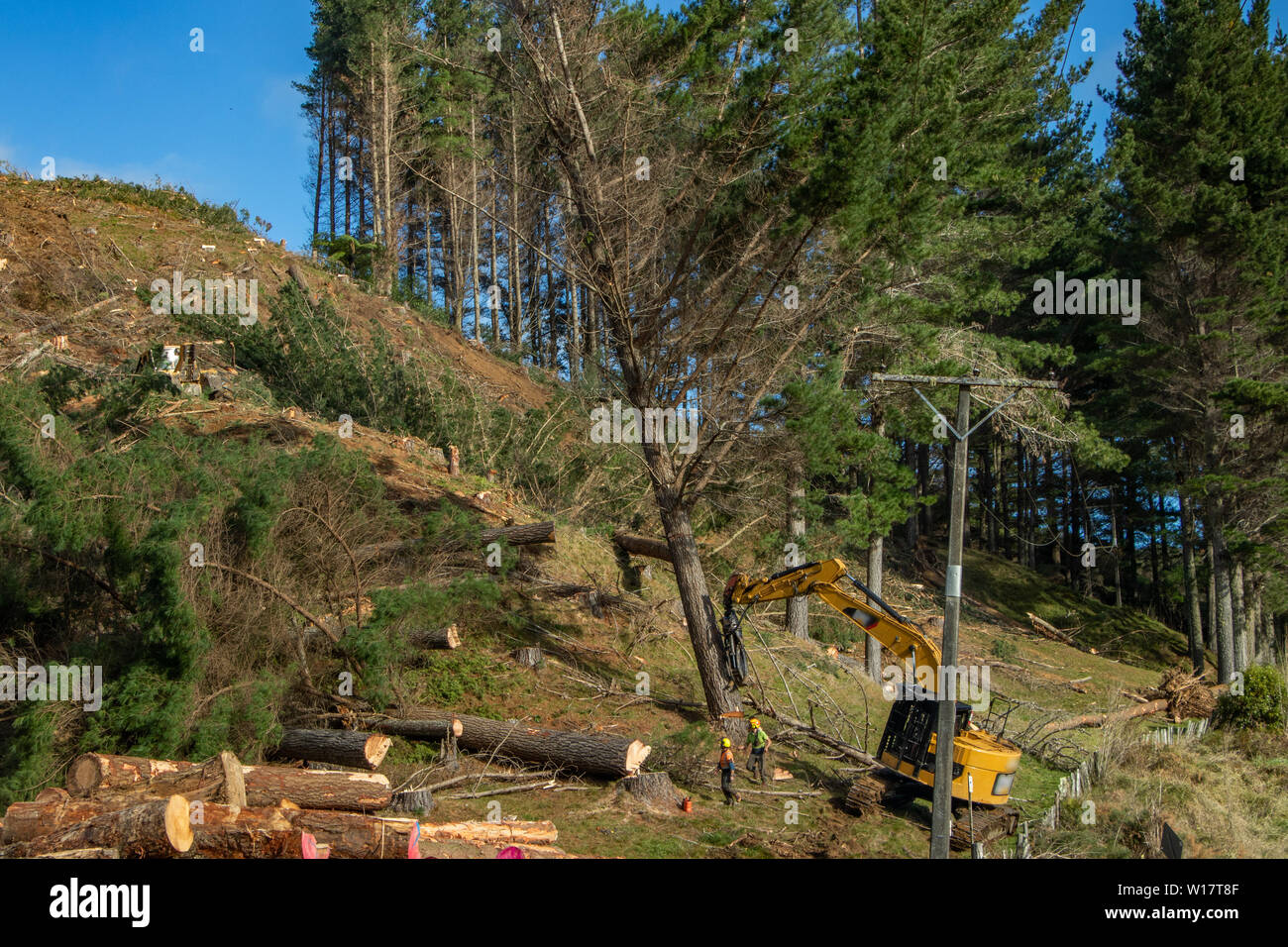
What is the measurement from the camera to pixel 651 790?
33.4 feet

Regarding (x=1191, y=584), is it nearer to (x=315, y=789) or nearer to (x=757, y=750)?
(x=757, y=750)

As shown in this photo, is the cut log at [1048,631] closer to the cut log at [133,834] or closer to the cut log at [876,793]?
the cut log at [876,793]

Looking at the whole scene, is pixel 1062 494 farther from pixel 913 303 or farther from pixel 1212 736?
pixel 913 303

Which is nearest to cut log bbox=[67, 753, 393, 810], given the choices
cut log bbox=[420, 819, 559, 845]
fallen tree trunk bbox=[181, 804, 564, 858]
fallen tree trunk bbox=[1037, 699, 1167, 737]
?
fallen tree trunk bbox=[181, 804, 564, 858]

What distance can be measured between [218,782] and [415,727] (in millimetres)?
3339

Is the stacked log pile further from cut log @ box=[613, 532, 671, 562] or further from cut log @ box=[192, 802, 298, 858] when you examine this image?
cut log @ box=[613, 532, 671, 562]

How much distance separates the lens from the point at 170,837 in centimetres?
661

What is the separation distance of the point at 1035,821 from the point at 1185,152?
65.1 ft

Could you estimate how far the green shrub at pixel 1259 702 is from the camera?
16078 mm

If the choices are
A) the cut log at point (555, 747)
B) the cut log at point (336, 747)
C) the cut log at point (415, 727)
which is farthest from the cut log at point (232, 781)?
the cut log at point (555, 747)

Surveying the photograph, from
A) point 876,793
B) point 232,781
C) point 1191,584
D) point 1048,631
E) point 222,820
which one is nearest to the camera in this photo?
point 222,820

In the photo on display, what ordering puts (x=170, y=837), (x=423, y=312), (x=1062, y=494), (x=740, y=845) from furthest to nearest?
1. (x=1062, y=494)
2. (x=423, y=312)
3. (x=740, y=845)
4. (x=170, y=837)

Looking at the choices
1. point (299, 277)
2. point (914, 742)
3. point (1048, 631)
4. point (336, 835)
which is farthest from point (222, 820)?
point (1048, 631)
